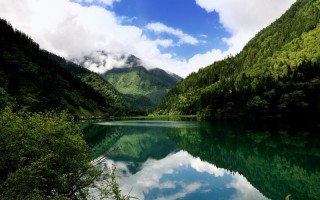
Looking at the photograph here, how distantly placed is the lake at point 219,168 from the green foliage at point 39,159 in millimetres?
5751

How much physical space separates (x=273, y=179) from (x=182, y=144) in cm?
3975

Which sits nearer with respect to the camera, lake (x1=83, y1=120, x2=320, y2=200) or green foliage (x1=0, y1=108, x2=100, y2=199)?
green foliage (x1=0, y1=108, x2=100, y2=199)

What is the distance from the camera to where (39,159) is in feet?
70.3

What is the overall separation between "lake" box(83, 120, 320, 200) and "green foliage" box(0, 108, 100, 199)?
5.75 meters

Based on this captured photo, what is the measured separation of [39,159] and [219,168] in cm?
3563

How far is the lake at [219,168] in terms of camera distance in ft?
121

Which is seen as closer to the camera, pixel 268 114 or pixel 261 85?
pixel 268 114

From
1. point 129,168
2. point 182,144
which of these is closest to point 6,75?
point 182,144

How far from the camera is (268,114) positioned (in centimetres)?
14400

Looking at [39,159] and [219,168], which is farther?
[219,168]

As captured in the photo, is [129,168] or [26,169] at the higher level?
[26,169]

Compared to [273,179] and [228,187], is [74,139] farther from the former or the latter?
[273,179]

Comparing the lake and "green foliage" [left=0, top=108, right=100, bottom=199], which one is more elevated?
"green foliage" [left=0, top=108, right=100, bottom=199]

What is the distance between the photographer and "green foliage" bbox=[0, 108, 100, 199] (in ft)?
65.2
